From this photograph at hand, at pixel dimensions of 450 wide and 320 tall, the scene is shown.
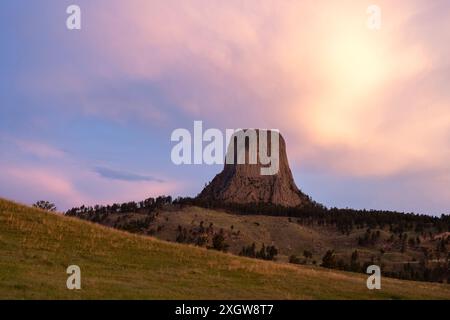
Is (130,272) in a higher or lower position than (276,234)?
higher

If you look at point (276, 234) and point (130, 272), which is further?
point (276, 234)

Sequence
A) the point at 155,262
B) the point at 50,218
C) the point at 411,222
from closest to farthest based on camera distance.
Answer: the point at 155,262, the point at 50,218, the point at 411,222

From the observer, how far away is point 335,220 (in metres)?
174

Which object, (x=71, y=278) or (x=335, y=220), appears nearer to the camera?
(x=71, y=278)

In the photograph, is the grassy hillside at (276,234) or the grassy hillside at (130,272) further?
the grassy hillside at (276,234)

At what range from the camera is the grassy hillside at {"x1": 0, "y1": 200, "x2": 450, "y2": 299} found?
2175 centimetres

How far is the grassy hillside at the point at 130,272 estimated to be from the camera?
2175 centimetres

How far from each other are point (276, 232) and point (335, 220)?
94.2 feet

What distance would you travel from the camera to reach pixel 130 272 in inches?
1078

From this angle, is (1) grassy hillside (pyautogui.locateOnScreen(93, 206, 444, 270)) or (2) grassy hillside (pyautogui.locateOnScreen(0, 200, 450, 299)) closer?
(2) grassy hillside (pyautogui.locateOnScreen(0, 200, 450, 299))
